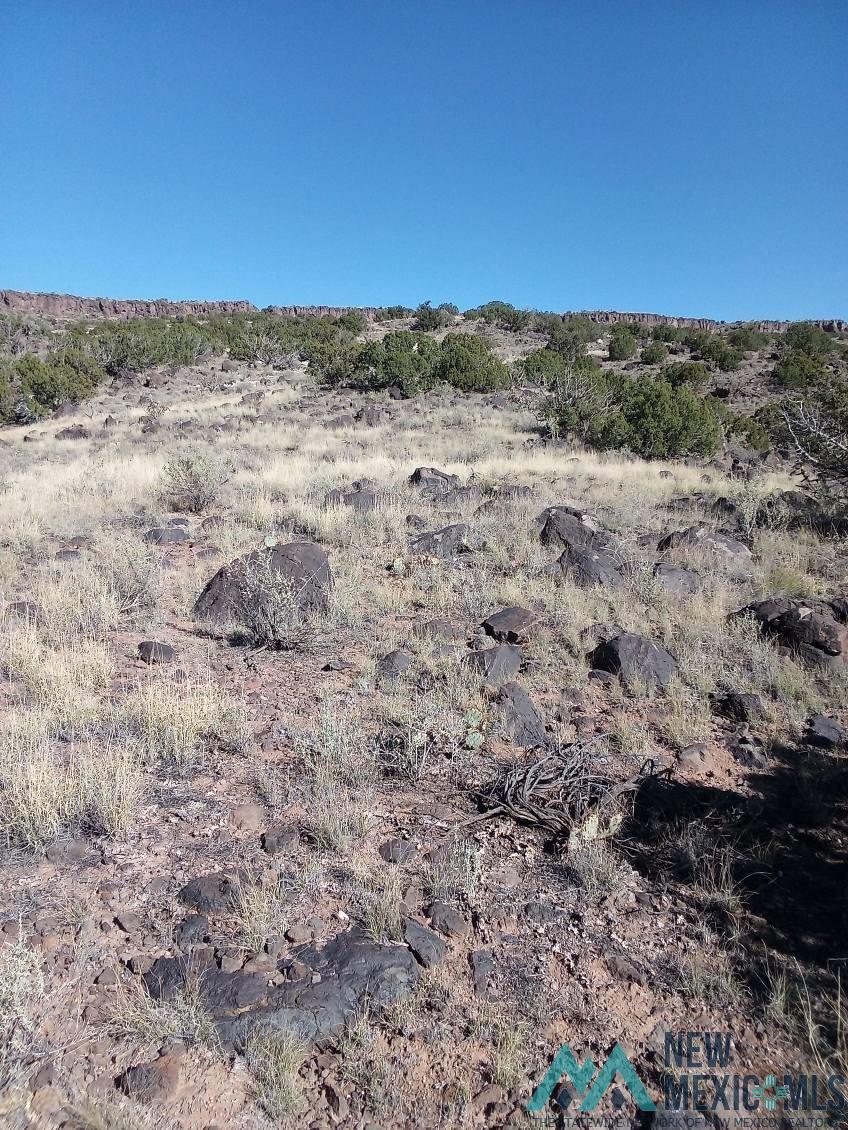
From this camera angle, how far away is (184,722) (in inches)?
149

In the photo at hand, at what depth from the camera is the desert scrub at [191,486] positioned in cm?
961

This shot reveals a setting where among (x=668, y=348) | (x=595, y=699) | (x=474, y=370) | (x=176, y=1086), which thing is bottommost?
(x=176, y=1086)

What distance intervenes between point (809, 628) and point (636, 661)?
4.91ft

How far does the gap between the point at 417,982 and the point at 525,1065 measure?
465mm

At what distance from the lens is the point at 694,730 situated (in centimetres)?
394

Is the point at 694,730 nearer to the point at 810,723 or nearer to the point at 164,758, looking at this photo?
the point at 810,723

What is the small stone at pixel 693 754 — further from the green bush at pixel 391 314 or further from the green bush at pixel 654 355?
the green bush at pixel 391 314

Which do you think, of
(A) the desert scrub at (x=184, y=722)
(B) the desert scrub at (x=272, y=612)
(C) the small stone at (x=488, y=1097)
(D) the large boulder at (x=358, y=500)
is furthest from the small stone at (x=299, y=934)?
(D) the large boulder at (x=358, y=500)

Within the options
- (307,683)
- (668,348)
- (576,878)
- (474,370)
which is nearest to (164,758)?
(307,683)

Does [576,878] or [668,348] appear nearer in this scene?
[576,878]

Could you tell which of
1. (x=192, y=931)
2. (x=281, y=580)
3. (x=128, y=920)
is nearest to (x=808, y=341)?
(x=281, y=580)

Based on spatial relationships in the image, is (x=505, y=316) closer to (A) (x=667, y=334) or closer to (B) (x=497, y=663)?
(A) (x=667, y=334)

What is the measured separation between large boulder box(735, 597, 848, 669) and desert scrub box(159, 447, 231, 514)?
25.2 ft
